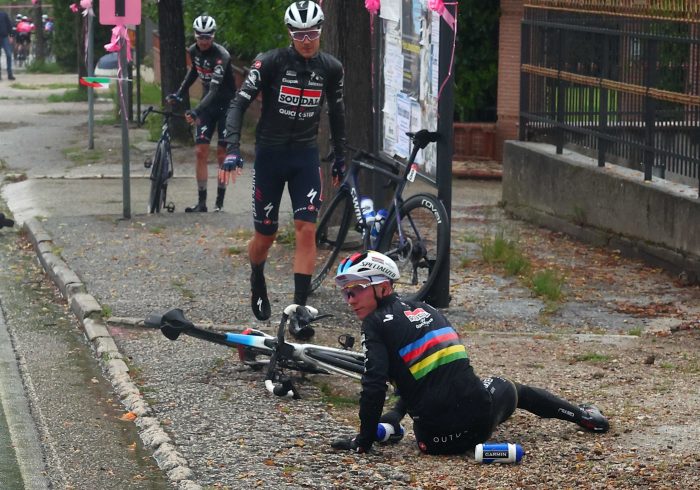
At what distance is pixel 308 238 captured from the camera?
9.31 metres

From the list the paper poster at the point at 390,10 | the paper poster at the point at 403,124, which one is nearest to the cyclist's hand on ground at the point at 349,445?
the paper poster at the point at 403,124

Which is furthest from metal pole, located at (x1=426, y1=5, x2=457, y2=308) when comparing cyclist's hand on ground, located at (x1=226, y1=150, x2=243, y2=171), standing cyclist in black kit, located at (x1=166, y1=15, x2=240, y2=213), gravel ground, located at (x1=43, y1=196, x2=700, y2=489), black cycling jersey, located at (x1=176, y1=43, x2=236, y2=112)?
black cycling jersey, located at (x1=176, y1=43, x2=236, y2=112)

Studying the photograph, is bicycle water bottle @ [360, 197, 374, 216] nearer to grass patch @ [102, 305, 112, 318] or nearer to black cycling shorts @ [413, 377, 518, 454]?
grass patch @ [102, 305, 112, 318]

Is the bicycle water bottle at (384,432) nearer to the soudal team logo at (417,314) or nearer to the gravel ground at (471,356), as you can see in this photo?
the gravel ground at (471,356)

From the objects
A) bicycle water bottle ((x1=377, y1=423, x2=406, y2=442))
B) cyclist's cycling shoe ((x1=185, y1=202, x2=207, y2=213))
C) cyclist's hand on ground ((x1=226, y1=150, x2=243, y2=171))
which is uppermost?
cyclist's hand on ground ((x1=226, y1=150, x2=243, y2=171))

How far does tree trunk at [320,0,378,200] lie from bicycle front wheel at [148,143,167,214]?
2770 millimetres

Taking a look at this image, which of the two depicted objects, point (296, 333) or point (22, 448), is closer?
point (22, 448)

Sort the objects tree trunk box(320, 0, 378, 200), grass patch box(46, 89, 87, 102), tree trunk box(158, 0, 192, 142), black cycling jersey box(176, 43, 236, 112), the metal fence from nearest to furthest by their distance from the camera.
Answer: the metal fence < tree trunk box(320, 0, 378, 200) < black cycling jersey box(176, 43, 236, 112) < tree trunk box(158, 0, 192, 142) < grass patch box(46, 89, 87, 102)

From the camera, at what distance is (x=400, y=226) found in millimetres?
10023

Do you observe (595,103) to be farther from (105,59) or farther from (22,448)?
(105,59)

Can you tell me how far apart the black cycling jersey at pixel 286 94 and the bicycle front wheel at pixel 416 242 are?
3.26ft

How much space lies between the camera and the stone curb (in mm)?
6645

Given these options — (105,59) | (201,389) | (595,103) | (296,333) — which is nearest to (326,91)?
(296,333)

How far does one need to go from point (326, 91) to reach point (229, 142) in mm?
755
